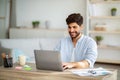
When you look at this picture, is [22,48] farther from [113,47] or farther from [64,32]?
[113,47]

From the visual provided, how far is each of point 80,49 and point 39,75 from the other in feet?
2.22

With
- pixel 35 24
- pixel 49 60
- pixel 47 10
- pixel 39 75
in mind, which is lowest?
pixel 39 75

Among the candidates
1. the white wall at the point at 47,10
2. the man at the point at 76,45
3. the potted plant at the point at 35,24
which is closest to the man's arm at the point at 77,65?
the man at the point at 76,45

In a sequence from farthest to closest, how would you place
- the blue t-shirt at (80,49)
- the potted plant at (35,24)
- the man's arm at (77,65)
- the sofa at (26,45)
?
the potted plant at (35,24)
the sofa at (26,45)
the blue t-shirt at (80,49)
the man's arm at (77,65)

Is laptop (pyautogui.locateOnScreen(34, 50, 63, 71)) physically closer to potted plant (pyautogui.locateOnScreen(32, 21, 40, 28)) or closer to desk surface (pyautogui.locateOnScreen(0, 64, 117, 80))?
desk surface (pyautogui.locateOnScreen(0, 64, 117, 80))

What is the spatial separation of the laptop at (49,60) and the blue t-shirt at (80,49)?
0.45 meters


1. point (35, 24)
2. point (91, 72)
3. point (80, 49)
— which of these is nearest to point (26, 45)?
point (35, 24)

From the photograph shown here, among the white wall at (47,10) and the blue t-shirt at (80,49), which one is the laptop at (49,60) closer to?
the blue t-shirt at (80,49)

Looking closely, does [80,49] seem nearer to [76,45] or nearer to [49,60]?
[76,45]

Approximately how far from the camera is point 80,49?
271 cm

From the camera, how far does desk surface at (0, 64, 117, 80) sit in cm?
206

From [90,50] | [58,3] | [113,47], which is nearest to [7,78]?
[90,50]

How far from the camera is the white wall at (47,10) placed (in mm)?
6697

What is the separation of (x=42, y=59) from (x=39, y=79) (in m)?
0.19
